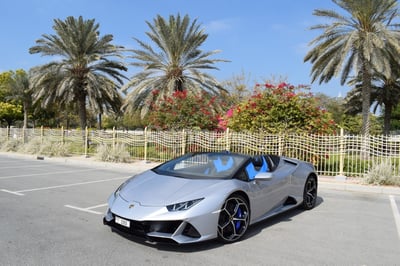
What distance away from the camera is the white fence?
37.7 ft

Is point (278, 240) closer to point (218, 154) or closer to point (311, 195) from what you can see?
point (218, 154)

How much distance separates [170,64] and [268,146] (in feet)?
38.1

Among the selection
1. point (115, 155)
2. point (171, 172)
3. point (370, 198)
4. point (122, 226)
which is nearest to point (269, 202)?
point (171, 172)

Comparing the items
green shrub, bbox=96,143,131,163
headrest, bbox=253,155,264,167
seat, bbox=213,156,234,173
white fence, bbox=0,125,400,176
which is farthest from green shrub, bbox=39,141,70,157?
headrest, bbox=253,155,264,167

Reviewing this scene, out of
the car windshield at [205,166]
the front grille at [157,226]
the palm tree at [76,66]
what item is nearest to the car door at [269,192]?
the car windshield at [205,166]

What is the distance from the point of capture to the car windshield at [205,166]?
5121mm

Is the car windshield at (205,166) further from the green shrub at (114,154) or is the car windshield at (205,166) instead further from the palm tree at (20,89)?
the palm tree at (20,89)

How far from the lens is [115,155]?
15.9 m

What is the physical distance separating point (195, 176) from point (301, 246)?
1741mm

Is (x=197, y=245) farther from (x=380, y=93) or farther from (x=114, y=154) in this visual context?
(x=380, y=93)

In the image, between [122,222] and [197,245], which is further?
Result: [197,245]

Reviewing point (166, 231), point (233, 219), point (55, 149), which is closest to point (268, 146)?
point (233, 219)

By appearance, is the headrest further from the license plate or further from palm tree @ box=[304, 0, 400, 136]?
palm tree @ box=[304, 0, 400, 136]

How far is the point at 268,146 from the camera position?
13.1m
